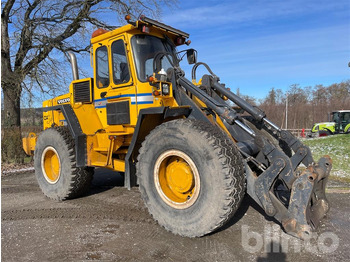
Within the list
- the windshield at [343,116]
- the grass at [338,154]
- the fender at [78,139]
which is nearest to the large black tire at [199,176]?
the fender at [78,139]

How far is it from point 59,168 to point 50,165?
54 cm

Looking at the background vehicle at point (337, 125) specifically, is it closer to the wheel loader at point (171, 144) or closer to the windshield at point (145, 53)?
the wheel loader at point (171, 144)

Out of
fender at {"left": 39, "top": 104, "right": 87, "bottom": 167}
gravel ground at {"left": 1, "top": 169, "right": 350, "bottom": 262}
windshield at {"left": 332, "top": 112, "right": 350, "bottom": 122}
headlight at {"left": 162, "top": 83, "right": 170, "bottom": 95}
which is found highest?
headlight at {"left": 162, "top": 83, "right": 170, "bottom": 95}

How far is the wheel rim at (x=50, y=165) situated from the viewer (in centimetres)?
583

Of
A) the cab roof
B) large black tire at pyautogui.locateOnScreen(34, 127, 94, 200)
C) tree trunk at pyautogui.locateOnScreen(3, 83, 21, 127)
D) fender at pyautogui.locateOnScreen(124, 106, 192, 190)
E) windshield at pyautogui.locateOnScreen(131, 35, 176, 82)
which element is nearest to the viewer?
fender at pyautogui.locateOnScreen(124, 106, 192, 190)

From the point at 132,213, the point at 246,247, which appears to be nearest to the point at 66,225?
the point at 132,213

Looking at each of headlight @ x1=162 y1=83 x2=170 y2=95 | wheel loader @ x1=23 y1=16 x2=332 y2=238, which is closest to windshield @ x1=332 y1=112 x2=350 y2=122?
wheel loader @ x1=23 y1=16 x2=332 y2=238

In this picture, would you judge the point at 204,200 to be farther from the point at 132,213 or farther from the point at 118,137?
the point at 118,137

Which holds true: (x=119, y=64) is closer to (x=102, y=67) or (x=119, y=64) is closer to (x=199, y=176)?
(x=102, y=67)

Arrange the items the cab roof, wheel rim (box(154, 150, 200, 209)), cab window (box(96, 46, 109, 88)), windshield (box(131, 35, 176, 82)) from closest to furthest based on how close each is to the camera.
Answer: wheel rim (box(154, 150, 200, 209))
the cab roof
windshield (box(131, 35, 176, 82))
cab window (box(96, 46, 109, 88))

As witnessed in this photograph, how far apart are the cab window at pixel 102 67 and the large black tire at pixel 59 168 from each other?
Result: 1.24m

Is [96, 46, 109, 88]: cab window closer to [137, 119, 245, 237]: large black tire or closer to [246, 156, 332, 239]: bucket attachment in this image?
[137, 119, 245, 237]: large black tire

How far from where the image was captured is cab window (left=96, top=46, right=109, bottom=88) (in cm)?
506

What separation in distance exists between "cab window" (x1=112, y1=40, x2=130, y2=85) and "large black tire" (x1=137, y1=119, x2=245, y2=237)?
4.45 ft
